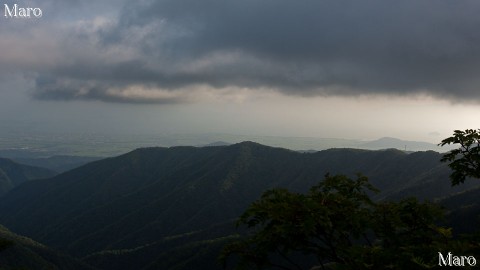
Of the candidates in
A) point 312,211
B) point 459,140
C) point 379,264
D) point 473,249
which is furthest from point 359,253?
point 459,140

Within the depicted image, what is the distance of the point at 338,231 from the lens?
15.0m

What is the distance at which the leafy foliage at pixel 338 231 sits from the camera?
13.1 meters

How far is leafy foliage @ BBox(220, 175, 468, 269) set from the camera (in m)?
13.1

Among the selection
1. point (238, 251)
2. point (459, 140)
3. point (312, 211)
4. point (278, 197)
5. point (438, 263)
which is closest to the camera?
point (438, 263)

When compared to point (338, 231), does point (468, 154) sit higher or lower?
higher

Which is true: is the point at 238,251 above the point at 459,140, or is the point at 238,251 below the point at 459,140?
below

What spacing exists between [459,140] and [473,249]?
8132 millimetres

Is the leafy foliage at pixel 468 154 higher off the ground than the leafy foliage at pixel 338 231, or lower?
higher

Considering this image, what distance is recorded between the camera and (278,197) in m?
16.5

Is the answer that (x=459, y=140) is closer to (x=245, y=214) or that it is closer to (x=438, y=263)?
(x=438, y=263)

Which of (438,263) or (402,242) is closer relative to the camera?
(438,263)

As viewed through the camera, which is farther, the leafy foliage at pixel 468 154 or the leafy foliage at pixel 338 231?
the leafy foliage at pixel 468 154

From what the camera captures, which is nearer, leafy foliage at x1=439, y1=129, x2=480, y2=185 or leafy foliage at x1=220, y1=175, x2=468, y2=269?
leafy foliage at x1=220, y1=175, x2=468, y2=269

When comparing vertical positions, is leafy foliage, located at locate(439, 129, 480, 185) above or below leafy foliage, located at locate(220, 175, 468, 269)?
above
